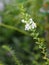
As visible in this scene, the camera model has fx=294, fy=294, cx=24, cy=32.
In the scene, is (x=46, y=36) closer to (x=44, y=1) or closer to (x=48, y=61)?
(x=44, y=1)

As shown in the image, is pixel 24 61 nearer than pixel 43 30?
No

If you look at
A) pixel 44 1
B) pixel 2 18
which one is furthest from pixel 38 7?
pixel 2 18

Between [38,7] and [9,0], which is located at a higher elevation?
[9,0]

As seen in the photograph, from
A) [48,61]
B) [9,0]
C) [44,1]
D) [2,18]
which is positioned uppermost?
[9,0]

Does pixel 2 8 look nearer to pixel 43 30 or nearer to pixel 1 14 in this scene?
pixel 1 14

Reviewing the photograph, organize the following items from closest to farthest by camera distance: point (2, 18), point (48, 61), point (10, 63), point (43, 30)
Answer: point (48, 61)
point (43, 30)
point (10, 63)
point (2, 18)

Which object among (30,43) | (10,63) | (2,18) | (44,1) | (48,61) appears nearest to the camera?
(48,61)

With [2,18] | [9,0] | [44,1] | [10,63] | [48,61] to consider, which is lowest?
[48,61]

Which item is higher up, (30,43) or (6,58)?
(30,43)

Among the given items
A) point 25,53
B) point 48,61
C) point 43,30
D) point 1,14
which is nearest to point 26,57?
point 25,53
